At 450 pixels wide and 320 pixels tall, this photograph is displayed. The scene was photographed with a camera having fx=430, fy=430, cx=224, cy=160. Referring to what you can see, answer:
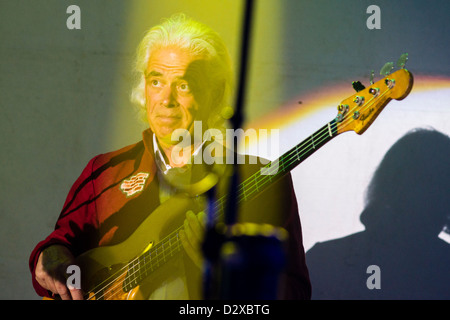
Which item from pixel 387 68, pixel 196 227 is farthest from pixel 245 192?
pixel 387 68

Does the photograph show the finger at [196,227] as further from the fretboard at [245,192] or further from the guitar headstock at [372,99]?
the guitar headstock at [372,99]

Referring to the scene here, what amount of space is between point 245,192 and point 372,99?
26.1 inches

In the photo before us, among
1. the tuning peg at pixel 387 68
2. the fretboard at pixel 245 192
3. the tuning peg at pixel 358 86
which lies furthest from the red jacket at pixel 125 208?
the tuning peg at pixel 387 68

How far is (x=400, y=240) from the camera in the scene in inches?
88.1

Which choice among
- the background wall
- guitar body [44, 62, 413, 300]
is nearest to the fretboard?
guitar body [44, 62, 413, 300]

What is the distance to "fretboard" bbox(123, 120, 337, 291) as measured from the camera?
72.9 inches

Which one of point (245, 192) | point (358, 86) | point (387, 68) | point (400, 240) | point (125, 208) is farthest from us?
point (400, 240)

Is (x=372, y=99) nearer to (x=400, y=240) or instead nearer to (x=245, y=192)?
(x=245, y=192)

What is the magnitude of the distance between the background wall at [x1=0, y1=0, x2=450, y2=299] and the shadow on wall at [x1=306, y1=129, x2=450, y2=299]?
0.9 inches

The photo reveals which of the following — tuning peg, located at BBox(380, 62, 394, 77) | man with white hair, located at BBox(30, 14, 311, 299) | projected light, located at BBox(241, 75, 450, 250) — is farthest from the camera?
projected light, located at BBox(241, 75, 450, 250)

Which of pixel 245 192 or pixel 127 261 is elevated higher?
pixel 245 192

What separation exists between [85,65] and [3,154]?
0.65 m

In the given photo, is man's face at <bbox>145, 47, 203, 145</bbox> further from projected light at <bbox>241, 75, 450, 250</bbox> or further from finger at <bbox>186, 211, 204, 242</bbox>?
finger at <bbox>186, 211, 204, 242</bbox>

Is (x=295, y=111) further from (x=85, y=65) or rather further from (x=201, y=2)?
(x=85, y=65)
